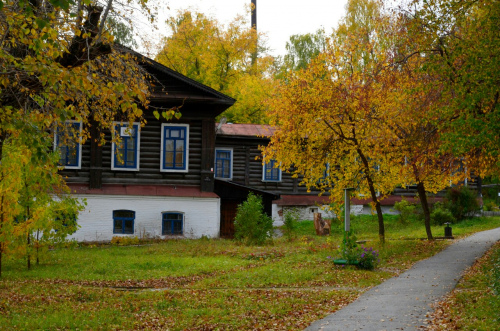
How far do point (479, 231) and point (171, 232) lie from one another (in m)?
14.6

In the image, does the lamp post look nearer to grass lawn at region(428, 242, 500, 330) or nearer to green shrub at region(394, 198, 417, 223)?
grass lawn at region(428, 242, 500, 330)

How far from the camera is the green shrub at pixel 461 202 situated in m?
30.3

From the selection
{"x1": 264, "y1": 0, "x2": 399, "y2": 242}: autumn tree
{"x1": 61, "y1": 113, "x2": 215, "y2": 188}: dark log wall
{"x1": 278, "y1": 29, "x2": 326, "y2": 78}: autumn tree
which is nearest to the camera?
{"x1": 264, "y1": 0, "x2": 399, "y2": 242}: autumn tree

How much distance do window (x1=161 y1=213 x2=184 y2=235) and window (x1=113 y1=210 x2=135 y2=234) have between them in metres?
1.38

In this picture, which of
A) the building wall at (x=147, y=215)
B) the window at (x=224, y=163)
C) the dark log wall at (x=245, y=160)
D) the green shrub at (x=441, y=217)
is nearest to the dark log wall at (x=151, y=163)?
the building wall at (x=147, y=215)

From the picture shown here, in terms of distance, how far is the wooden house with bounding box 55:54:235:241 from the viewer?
2423 centimetres

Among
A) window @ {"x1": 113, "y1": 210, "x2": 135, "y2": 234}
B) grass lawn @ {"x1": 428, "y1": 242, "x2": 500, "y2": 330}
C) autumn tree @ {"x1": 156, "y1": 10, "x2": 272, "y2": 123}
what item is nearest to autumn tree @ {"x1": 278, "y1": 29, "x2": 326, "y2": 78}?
autumn tree @ {"x1": 156, "y1": 10, "x2": 272, "y2": 123}

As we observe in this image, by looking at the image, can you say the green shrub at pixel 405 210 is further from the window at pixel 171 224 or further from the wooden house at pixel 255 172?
the window at pixel 171 224

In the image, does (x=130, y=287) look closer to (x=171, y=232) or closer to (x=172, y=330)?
(x=172, y=330)

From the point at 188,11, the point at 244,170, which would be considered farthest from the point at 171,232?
the point at 188,11

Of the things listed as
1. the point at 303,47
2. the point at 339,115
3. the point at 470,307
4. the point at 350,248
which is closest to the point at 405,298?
the point at 470,307

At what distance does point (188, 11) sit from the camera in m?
39.8

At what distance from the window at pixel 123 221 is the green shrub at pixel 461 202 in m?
17.3

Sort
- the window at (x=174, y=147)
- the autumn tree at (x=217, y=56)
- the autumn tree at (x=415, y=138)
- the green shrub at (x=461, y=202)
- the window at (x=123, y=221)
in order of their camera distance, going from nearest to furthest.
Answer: the autumn tree at (x=415, y=138) < the window at (x=123, y=221) < the window at (x=174, y=147) < the green shrub at (x=461, y=202) < the autumn tree at (x=217, y=56)
